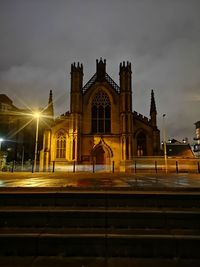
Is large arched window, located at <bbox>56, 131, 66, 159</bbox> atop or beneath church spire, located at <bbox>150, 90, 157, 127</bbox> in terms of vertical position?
beneath

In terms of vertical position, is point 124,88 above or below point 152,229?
above

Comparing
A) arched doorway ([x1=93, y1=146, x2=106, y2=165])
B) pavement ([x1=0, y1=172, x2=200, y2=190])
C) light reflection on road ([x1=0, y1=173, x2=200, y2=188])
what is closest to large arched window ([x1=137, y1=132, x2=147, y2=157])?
arched doorway ([x1=93, y1=146, x2=106, y2=165])

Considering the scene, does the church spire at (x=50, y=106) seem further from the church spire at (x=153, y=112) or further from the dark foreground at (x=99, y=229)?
the dark foreground at (x=99, y=229)

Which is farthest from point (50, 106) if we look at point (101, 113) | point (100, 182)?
point (100, 182)

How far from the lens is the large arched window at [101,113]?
35.2 m

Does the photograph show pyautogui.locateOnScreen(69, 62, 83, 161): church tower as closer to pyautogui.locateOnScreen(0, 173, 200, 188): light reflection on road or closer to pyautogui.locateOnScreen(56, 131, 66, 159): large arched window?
pyautogui.locateOnScreen(56, 131, 66, 159): large arched window

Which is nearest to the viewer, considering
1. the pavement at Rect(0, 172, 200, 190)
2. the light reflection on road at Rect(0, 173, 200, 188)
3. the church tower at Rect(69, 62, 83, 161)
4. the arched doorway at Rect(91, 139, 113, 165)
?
the pavement at Rect(0, 172, 200, 190)

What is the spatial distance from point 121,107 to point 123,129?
3.94 m

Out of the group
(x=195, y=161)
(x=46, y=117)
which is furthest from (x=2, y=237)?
(x=46, y=117)

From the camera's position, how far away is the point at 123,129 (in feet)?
109

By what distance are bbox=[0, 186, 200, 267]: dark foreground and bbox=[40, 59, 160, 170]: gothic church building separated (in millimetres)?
27327

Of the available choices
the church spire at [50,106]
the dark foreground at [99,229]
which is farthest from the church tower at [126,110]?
the dark foreground at [99,229]

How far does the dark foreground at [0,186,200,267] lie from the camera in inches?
136

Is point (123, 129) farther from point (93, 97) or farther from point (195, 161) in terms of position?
point (195, 161)
